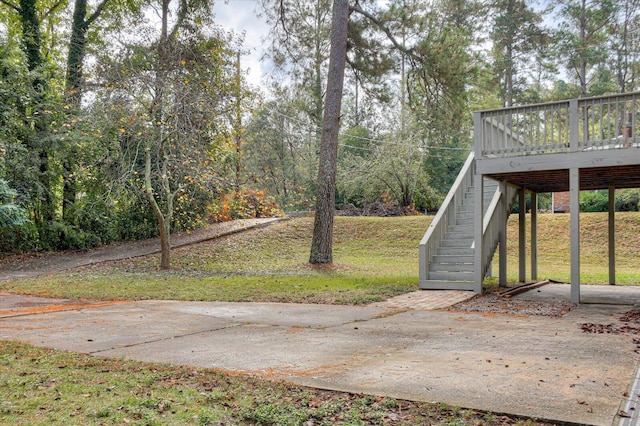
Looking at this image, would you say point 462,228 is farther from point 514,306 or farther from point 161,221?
point 161,221

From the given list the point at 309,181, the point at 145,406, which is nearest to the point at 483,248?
the point at 145,406

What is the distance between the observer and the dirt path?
523 inches

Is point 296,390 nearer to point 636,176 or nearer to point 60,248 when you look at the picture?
point 636,176

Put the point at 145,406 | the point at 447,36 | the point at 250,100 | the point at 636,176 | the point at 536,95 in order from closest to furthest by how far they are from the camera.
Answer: the point at 145,406 → the point at 636,176 → the point at 250,100 → the point at 447,36 → the point at 536,95

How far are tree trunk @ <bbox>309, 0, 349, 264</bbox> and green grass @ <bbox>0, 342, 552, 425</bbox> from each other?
32.2 feet

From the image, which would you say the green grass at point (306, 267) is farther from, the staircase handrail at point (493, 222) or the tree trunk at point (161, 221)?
the staircase handrail at point (493, 222)

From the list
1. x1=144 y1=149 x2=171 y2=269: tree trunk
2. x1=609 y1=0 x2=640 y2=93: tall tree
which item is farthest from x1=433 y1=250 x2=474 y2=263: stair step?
x1=609 y1=0 x2=640 y2=93: tall tree

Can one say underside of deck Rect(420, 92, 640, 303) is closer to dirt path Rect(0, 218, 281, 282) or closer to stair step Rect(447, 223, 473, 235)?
stair step Rect(447, 223, 473, 235)

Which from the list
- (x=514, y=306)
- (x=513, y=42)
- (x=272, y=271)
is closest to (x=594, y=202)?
(x=513, y=42)

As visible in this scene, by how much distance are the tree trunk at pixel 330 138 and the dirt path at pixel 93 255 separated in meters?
5.38

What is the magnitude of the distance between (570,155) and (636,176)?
6.72ft

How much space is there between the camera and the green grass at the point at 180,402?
2.69m

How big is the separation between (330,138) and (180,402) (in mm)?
10754

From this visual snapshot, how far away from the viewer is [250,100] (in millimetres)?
13102
